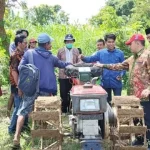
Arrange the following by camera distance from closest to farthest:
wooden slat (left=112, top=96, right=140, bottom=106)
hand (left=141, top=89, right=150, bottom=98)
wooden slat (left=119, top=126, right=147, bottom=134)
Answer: wooden slat (left=119, top=126, right=147, bottom=134) < wooden slat (left=112, top=96, right=140, bottom=106) < hand (left=141, top=89, right=150, bottom=98)

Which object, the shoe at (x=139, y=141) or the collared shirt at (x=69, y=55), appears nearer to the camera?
the shoe at (x=139, y=141)

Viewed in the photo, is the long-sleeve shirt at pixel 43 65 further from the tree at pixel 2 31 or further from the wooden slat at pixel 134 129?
the tree at pixel 2 31

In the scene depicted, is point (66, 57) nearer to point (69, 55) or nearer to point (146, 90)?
point (69, 55)

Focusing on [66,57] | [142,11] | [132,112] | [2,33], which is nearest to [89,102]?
[132,112]

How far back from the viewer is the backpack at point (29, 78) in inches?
203

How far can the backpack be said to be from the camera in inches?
203

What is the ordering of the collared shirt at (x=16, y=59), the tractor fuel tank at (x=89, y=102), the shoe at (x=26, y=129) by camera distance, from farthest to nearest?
the shoe at (x=26, y=129) → the collared shirt at (x=16, y=59) → the tractor fuel tank at (x=89, y=102)

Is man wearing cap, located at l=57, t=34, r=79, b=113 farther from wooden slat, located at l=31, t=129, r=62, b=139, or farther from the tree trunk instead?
wooden slat, located at l=31, t=129, r=62, b=139

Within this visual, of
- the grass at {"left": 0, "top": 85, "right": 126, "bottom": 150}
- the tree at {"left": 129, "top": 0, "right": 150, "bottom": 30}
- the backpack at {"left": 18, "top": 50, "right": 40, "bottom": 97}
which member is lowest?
the grass at {"left": 0, "top": 85, "right": 126, "bottom": 150}

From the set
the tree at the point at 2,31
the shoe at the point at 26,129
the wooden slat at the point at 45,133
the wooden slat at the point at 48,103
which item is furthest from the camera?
the tree at the point at 2,31

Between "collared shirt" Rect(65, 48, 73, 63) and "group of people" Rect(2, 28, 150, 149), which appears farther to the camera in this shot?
"collared shirt" Rect(65, 48, 73, 63)

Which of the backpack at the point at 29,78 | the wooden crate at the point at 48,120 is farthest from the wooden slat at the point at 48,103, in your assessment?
the backpack at the point at 29,78

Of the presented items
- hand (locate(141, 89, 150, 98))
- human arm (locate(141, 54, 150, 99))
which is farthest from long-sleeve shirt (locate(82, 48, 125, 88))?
hand (locate(141, 89, 150, 98))

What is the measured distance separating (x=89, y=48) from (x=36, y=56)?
7.60 m
